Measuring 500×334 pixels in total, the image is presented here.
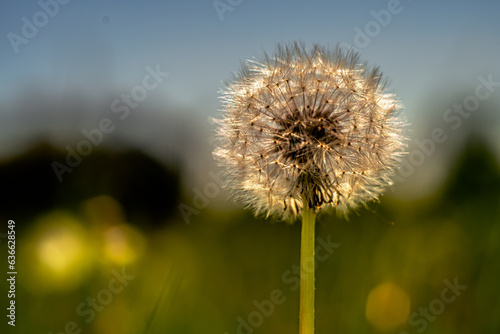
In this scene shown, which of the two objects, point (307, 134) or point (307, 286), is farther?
point (307, 134)

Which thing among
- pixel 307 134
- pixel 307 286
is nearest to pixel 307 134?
pixel 307 134

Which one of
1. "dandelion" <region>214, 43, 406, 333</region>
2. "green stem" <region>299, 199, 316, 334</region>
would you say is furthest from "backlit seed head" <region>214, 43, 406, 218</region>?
"green stem" <region>299, 199, 316, 334</region>

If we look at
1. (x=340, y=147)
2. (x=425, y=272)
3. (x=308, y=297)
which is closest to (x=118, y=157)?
(x=340, y=147)

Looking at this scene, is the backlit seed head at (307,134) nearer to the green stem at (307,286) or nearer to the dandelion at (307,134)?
the dandelion at (307,134)

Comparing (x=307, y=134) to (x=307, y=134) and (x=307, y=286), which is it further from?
(x=307, y=286)

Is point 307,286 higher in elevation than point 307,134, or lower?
lower

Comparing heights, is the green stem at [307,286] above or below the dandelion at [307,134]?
below

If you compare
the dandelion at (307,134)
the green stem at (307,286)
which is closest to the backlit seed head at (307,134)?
the dandelion at (307,134)

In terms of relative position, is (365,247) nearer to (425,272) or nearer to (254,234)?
(425,272)

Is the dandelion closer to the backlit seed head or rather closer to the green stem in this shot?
the backlit seed head
